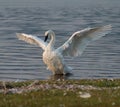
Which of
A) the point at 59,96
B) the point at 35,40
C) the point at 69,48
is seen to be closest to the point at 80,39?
the point at 69,48

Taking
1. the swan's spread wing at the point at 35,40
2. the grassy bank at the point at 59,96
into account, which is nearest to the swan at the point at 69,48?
the swan's spread wing at the point at 35,40

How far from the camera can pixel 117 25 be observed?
61531 millimetres

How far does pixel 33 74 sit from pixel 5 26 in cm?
2992

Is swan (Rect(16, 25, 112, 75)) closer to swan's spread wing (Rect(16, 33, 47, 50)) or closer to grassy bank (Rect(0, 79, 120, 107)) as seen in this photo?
swan's spread wing (Rect(16, 33, 47, 50))

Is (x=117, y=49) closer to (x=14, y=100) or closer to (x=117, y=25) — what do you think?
(x=117, y=25)

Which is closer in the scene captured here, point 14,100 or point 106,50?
point 14,100

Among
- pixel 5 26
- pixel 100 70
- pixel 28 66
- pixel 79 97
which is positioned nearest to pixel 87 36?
Result: pixel 100 70

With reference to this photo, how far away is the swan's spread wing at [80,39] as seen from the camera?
30.1 metres

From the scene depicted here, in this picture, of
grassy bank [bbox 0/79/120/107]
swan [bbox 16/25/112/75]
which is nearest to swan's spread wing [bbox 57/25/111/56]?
swan [bbox 16/25/112/75]

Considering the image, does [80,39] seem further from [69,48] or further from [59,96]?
[59,96]

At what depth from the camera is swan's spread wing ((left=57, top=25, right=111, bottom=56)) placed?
1185 inches

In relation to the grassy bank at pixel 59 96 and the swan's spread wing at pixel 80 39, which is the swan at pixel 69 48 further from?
the grassy bank at pixel 59 96

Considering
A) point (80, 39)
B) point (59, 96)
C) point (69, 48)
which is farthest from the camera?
point (69, 48)

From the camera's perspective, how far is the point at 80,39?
30672mm
